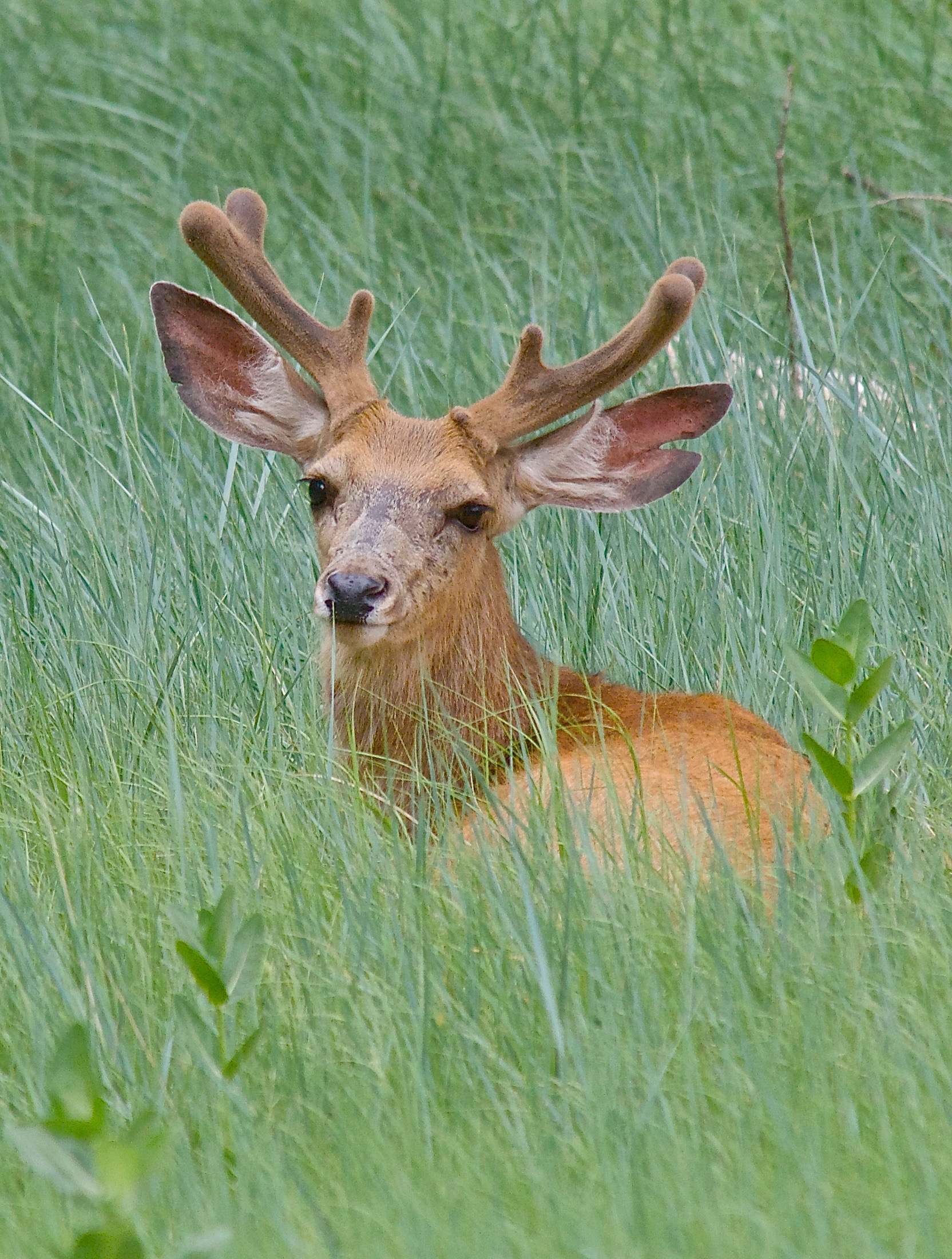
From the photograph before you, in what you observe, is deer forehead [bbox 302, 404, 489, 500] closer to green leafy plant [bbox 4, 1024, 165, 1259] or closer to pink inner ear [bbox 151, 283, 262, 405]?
pink inner ear [bbox 151, 283, 262, 405]

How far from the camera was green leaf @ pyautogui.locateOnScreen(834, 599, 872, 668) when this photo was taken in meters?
3.14

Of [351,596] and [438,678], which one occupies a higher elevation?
[351,596]

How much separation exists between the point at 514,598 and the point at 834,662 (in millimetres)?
2040

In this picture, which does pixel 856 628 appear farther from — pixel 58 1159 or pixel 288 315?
pixel 288 315

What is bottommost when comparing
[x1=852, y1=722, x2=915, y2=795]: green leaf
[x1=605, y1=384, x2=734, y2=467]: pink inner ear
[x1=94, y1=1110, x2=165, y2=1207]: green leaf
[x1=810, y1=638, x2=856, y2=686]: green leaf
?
[x1=94, y1=1110, x2=165, y2=1207]: green leaf

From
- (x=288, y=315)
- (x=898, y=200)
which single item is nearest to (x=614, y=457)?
(x=288, y=315)

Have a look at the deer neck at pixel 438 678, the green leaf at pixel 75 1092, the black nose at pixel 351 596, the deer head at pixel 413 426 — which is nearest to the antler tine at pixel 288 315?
the deer head at pixel 413 426

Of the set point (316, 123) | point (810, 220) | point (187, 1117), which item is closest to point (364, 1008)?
point (187, 1117)

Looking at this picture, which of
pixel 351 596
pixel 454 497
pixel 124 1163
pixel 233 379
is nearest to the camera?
pixel 124 1163

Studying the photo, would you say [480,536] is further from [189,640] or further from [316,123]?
[316,123]

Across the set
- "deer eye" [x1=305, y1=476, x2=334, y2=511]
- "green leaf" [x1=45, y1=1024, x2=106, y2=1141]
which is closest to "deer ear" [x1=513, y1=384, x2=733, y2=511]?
"deer eye" [x1=305, y1=476, x2=334, y2=511]

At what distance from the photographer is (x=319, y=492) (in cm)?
449

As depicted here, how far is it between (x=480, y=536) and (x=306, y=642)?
57 centimetres

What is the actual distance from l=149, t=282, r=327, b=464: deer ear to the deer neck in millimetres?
648
